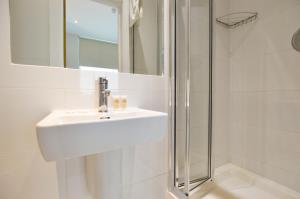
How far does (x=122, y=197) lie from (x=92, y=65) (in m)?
0.79

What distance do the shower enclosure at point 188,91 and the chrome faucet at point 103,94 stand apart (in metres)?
0.46

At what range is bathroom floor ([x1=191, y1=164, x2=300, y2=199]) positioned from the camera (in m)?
1.18

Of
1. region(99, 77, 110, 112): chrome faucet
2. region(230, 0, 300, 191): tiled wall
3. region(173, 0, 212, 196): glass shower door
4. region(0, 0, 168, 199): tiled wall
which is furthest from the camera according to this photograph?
region(230, 0, 300, 191): tiled wall

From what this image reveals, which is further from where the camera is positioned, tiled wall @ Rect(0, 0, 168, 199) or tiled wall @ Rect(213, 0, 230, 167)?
tiled wall @ Rect(213, 0, 230, 167)

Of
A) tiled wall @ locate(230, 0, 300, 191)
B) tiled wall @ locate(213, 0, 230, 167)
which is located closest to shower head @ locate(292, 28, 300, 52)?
tiled wall @ locate(230, 0, 300, 191)

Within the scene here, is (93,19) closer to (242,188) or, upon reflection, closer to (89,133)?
(89,133)

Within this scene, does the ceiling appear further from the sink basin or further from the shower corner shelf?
the shower corner shelf

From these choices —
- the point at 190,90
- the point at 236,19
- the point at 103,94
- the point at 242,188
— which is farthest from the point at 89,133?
the point at 236,19

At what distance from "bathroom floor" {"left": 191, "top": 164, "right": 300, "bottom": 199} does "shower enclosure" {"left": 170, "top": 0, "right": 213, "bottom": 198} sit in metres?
0.11

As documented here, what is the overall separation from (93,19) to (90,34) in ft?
0.33

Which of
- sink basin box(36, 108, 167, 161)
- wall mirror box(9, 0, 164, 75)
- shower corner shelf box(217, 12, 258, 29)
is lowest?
sink basin box(36, 108, 167, 161)

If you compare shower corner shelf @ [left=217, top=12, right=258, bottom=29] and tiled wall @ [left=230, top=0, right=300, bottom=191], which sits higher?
shower corner shelf @ [left=217, top=12, right=258, bottom=29]

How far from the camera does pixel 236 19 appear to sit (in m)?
1.55

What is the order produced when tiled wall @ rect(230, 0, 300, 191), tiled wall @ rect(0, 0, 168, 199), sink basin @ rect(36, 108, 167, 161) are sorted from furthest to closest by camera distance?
tiled wall @ rect(230, 0, 300, 191), tiled wall @ rect(0, 0, 168, 199), sink basin @ rect(36, 108, 167, 161)
